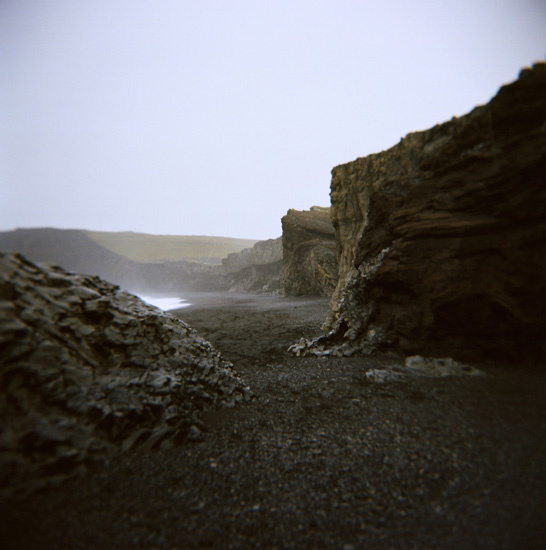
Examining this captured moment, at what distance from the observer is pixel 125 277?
1909 inches

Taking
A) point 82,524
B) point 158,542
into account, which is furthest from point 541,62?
point 82,524

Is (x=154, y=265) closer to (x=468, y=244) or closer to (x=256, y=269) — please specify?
(x=256, y=269)

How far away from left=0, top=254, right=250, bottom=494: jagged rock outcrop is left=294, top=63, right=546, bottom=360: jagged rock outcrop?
286 centimetres

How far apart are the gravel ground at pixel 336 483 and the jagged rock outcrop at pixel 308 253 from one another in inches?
682

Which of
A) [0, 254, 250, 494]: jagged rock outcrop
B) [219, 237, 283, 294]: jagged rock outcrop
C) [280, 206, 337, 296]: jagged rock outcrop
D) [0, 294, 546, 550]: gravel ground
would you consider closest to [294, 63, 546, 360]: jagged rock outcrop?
[0, 294, 546, 550]: gravel ground

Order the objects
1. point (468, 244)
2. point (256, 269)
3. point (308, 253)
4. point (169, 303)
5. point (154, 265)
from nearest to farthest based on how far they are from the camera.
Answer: point (468, 244), point (308, 253), point (169, 303), point (256, 269), point (154, 265)

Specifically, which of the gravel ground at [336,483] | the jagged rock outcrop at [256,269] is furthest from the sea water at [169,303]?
the gravel ground at [336,483]

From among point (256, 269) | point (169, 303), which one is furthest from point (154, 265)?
point (169, 303)

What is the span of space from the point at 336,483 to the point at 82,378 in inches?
90.0

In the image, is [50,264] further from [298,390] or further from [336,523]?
[336,523]

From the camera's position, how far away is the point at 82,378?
247 centimetres

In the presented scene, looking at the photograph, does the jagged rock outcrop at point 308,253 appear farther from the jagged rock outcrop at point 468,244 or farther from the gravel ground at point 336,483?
the gravel ground at point 336,483

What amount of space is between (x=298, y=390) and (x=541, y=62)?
4.88 m

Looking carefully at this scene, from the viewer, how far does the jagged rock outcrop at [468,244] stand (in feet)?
10.6
